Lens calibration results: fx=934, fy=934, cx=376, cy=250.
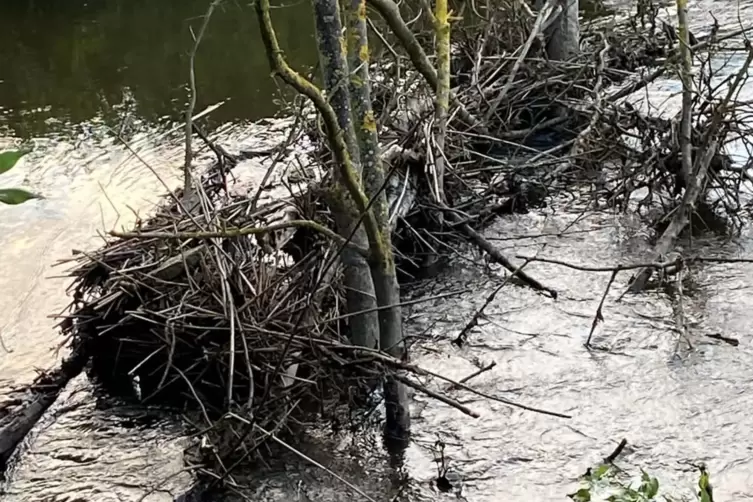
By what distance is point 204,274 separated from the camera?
15.9 feet

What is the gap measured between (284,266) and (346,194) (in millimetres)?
1152

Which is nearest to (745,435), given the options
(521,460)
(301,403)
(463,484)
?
(521,460)

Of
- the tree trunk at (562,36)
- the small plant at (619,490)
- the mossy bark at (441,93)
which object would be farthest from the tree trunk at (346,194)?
the tree trunk at (562,36)

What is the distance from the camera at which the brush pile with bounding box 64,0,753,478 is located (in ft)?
14.5

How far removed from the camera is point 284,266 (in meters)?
5.17

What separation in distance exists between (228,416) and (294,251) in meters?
1.55

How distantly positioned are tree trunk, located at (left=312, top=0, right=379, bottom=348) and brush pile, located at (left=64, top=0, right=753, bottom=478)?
5.5 inches

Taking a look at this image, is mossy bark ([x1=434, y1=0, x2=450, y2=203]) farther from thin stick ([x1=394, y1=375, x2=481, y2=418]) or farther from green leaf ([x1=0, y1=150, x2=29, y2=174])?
green leaf ([x1=0, y1=150, x2=29, y2=174])

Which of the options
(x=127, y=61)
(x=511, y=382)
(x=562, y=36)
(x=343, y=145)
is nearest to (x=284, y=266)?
(x=511, y=382)

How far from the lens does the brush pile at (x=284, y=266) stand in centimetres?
443

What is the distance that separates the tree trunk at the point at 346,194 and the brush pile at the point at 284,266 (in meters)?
0.14

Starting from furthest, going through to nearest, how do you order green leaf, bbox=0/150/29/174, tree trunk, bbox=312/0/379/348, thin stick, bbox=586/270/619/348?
1. thin stick, bbox=586/270/619/348
2. tree trunk, bbox=312/0/379/348
3. green leaf, bbox=0/150/29/174

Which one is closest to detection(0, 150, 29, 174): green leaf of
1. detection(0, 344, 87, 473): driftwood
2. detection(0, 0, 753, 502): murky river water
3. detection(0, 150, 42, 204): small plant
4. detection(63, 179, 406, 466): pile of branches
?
detection(0, 150, 42, 204): small plant

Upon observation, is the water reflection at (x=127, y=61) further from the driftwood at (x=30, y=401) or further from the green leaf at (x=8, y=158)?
the green leaf at (x=8, y=158)
